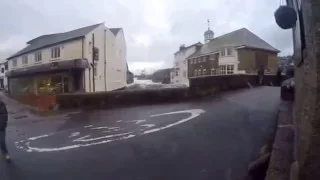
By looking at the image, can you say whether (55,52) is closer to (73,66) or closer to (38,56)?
(38,56)

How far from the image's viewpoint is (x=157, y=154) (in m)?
6.14

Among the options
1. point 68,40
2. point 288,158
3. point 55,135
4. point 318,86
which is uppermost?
point 68,40

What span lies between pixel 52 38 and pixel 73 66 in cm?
729

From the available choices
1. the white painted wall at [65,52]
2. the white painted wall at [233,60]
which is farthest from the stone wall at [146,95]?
the white painted wall at [65,52]

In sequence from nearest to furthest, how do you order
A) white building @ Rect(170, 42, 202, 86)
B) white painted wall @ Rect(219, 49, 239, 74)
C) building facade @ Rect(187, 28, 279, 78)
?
building facade @ Rect(187, 28, 279, 78), white painted wall @ Rect(219, 49, 239, 74), white building @ Rect(170, 42, 202, 86)

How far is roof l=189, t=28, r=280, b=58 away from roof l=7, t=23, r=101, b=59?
8.95 meters

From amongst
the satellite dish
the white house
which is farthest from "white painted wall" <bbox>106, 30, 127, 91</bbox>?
the satellite dish

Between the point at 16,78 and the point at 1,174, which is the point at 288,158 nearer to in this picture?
the point at 1,174

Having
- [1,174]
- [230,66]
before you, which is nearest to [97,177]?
[1,174]

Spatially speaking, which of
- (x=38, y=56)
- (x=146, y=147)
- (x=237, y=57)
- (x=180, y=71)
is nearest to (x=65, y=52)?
(x=38, y=56)

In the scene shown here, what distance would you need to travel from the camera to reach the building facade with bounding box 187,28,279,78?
55.8 feet

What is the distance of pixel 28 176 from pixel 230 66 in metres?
14.3

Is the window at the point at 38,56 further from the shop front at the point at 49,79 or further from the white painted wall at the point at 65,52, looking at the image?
the shop front at the point at 49,79

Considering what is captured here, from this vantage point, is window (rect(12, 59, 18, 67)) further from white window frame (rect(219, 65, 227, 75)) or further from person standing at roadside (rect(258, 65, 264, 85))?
person standing at roadside (rect(258, 65, 264, 85))
